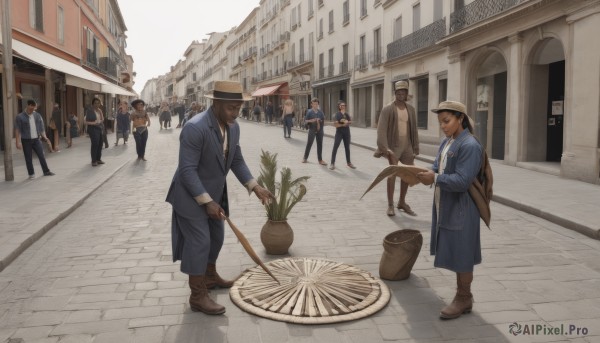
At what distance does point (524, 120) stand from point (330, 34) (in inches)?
954

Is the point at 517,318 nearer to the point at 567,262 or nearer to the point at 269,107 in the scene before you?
the point at 567,262

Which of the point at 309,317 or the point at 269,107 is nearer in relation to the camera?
the point at 309,317

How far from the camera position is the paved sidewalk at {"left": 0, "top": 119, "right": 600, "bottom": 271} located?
6.14 m

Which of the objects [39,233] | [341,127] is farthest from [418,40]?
[39,233]

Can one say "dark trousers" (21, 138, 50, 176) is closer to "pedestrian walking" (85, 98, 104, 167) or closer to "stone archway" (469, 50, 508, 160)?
"pedestrian walking" (85, 98, 104, 167)

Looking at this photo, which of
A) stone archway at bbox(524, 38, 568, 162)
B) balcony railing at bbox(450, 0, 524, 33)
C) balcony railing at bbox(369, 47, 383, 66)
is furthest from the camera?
balcony railing at bbox(369, 47, 383, 66)

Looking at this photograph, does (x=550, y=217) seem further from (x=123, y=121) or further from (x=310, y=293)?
(x=123, y=121)

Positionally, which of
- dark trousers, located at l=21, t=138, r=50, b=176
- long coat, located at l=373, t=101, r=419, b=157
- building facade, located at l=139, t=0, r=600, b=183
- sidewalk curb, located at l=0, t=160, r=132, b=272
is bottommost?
sidewalk curb, located at l=0, t=160, r=132, b=272

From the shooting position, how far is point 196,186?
11.9ft

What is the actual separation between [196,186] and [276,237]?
1785 mm

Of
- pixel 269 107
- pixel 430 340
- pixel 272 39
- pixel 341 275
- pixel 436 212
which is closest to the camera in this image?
pixel 430 340

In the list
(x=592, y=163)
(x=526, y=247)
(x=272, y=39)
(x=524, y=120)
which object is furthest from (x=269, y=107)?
(x=526, y=247)

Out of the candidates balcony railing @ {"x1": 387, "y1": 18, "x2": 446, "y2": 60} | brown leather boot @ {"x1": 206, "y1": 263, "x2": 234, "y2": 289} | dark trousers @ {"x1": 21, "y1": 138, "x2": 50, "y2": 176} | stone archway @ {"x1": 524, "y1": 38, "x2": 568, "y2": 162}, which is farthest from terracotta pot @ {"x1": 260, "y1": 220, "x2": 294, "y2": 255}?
balcony railing @ {"x1": 387, "y1": 18, "x2": 446, "y2": 60}

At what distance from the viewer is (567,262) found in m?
5.07
